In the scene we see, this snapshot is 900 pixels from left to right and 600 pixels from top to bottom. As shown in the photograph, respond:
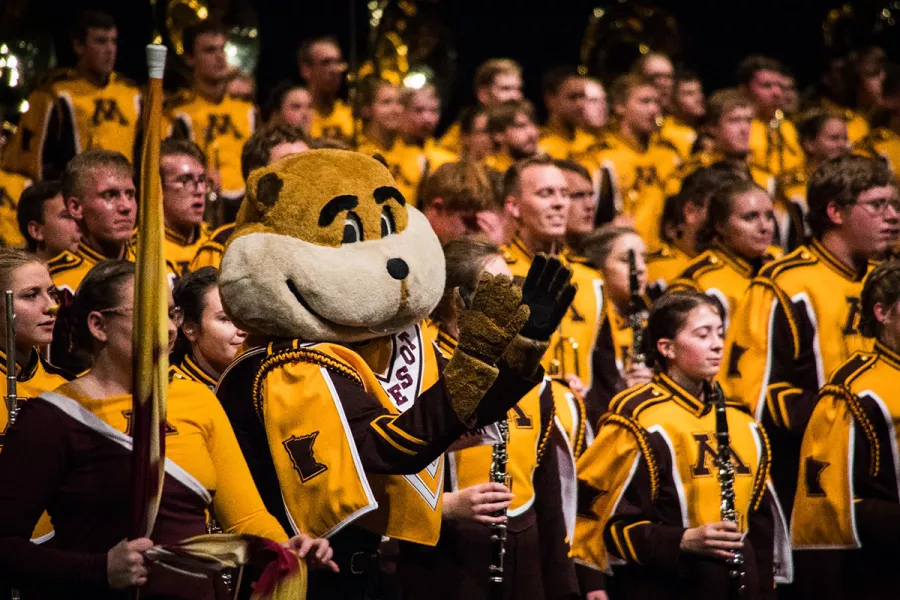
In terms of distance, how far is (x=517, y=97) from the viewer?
32.1ft

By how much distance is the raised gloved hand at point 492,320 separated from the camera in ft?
10.8

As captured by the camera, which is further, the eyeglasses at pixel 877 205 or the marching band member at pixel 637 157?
the marching band member at pixel 637 157

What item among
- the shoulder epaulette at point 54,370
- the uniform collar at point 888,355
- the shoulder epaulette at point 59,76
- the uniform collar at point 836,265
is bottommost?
the uniform collar at point 888,355

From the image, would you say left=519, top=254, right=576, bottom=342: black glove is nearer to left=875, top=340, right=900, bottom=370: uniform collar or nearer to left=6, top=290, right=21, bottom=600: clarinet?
left=6, top=290, right=21, bottom=600: clarinet

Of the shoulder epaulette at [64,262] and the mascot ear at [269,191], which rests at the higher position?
the mascot ear at [269,191]

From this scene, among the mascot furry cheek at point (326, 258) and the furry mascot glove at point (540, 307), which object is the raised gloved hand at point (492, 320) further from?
the mascot furry cheek at point (326, 258)

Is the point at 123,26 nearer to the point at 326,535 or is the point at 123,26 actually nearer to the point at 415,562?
the point at 415,562

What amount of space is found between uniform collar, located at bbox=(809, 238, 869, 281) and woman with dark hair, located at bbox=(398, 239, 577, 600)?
1845 mm

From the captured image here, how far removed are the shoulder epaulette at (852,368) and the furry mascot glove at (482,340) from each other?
2451 millimetres

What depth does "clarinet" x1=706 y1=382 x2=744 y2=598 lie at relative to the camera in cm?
491

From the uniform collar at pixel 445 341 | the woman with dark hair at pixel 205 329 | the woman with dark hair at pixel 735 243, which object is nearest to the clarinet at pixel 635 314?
the woman with dark hair at pixel 735 243

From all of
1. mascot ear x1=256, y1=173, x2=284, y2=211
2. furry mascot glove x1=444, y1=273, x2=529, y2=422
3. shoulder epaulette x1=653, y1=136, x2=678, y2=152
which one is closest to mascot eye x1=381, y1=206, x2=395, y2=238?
mascot ear x1=256, y1=173, x2=284, y2=211

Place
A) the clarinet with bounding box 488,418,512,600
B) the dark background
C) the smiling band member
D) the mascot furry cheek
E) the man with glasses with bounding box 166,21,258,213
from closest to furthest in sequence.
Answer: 1. the mascot furry cheek
2. the clarinet with bounding box 488,418,512,600
3. the smiling band member
4. the man with glasses with bounding box 166,21,258,213
5. the dark background

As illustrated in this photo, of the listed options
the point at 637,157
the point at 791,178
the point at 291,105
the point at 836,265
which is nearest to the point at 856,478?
the point at 836,265
